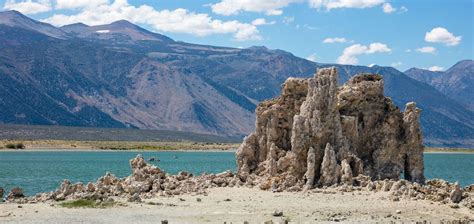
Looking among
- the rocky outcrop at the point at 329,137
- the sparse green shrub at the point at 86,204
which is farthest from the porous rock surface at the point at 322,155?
the sparse green shrub at the point at 86,204

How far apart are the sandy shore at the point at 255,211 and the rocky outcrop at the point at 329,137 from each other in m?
3.73

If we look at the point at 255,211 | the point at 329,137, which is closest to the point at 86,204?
the point at 255,211

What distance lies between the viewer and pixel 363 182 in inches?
1414

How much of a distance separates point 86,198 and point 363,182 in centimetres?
1250

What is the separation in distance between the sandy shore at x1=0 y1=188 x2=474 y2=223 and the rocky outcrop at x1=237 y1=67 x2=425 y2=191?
3.73 metres

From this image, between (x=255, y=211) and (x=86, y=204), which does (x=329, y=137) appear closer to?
(x=255, y=211)

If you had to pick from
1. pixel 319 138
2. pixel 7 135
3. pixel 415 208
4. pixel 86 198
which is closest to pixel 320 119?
pixel 319 138

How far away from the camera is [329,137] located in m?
38.3

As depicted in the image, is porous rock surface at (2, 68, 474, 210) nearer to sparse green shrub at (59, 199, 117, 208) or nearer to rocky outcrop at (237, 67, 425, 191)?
rocky outcrop at (237, 67, 425, 191)

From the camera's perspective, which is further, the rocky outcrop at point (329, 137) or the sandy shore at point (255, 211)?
the rocky outcrop at point (329, 137)

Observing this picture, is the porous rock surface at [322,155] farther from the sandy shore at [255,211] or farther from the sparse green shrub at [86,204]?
the sandy shore at [255,211]

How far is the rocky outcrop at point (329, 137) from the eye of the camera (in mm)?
37562

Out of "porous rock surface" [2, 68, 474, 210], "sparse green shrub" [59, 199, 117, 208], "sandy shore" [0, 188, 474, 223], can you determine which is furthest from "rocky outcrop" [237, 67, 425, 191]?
"sparse green shrub" [59, 199, 117, 208]

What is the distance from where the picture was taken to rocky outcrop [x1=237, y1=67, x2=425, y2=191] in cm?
3756
